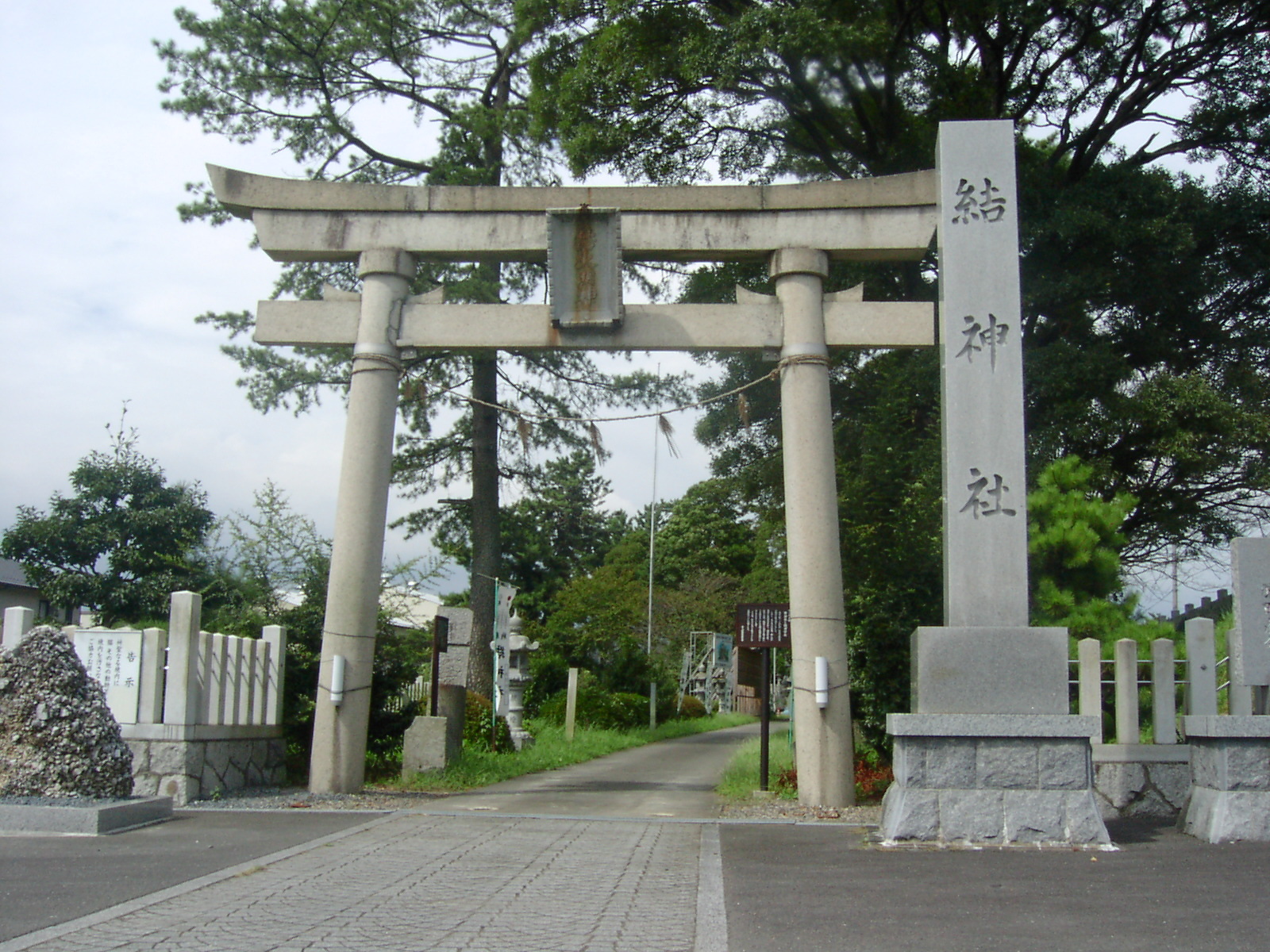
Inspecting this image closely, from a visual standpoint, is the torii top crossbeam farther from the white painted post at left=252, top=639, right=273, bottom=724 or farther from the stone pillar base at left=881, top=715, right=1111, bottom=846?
the stone pillar base at left=881, top=715, right=1111, bottom=846

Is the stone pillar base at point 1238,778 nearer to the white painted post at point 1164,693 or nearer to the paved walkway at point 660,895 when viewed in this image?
the paved walkway at point 660,895

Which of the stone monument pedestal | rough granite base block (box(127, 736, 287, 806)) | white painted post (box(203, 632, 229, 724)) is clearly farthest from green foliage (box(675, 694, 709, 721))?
white painted post (box(203, 632, 229, 724))

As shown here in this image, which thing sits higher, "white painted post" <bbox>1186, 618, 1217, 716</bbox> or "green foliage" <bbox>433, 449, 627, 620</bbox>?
"green foliage" <bbox>433, 449, 627, 620</bbox>

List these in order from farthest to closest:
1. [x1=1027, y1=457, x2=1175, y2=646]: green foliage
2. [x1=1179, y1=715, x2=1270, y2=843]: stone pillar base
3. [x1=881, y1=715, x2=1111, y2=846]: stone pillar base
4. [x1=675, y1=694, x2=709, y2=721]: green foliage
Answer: [x1=675, y1=694, x2=709, y2=721]: green foliage → [x1=1027, y1=457, x2=1175, y2=646]: green foliage → [x1=1179, y1=715, x2=1270, y2=843]: stone pillar base → [x1=881, y1=715, x2=1111, y2=846]: stone pillar base

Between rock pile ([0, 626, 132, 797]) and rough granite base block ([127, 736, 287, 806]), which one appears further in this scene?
rough granite base block ([127, 736, 287, 806])

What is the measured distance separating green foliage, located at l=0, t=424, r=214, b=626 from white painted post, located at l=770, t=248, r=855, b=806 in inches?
559

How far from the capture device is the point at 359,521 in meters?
11.3

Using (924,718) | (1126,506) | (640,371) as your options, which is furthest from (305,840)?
(640,371)

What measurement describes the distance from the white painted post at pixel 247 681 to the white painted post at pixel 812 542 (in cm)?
534

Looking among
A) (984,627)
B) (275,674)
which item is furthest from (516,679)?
(984,627)

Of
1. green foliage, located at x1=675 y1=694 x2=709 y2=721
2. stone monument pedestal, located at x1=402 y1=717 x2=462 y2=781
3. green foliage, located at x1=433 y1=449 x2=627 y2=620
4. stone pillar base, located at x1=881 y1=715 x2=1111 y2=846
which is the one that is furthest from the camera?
green foliage, located at x1=433 y1=449 x2=627 y2=620

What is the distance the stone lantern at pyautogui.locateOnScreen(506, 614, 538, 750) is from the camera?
19000mm

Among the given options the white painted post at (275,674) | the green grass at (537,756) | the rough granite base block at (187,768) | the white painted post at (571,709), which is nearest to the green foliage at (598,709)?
the green grass at (537,756)

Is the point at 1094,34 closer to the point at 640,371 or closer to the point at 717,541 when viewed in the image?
the point at 640,371
